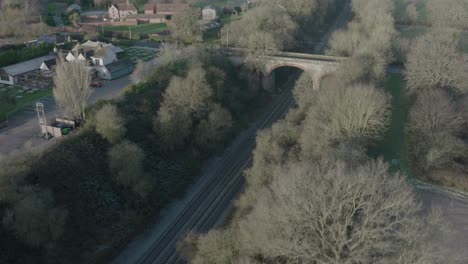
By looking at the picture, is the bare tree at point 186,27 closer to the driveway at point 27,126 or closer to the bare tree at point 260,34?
the bare tree at point 260,34

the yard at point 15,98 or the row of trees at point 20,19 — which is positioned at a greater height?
the row of trees at point 20,19

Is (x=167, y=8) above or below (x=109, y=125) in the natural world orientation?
above

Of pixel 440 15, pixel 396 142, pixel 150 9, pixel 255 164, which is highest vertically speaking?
pixel 150 9

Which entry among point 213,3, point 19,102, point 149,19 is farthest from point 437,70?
point 213,3

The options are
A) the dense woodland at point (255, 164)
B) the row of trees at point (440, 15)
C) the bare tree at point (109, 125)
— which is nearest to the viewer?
the dense woodland at point (255, 164)

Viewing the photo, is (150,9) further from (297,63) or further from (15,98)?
(15,98)

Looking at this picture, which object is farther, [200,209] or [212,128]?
[212,128]

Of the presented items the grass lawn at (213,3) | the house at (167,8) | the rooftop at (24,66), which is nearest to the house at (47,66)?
the rooftop at (24,66)
